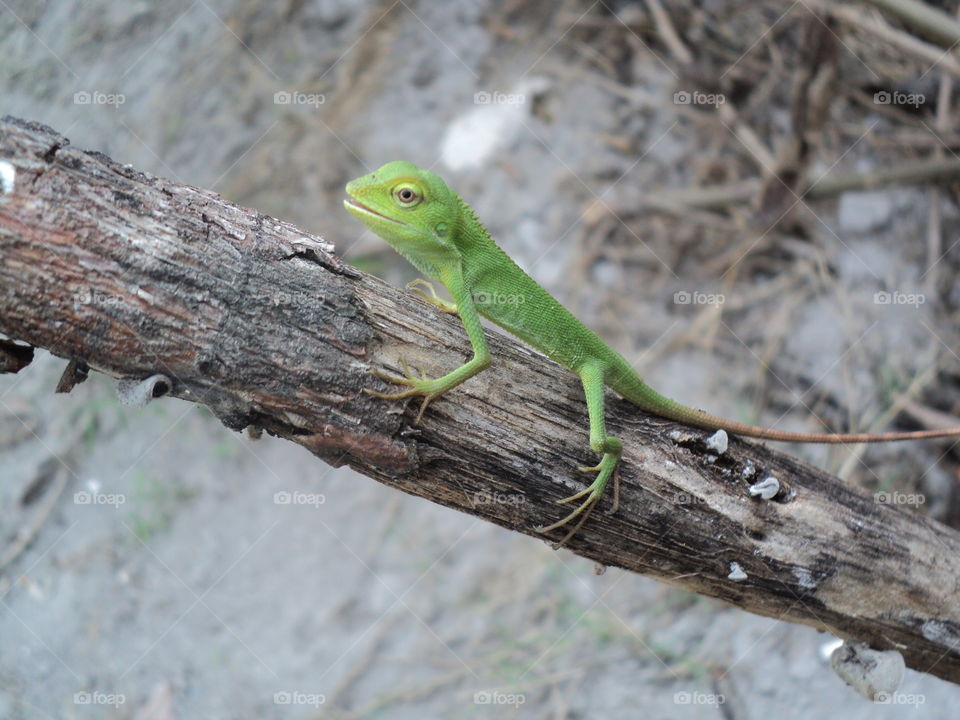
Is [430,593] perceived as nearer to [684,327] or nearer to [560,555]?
[560,555]

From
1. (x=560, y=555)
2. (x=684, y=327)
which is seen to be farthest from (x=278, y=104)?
(x=560, y=555)
